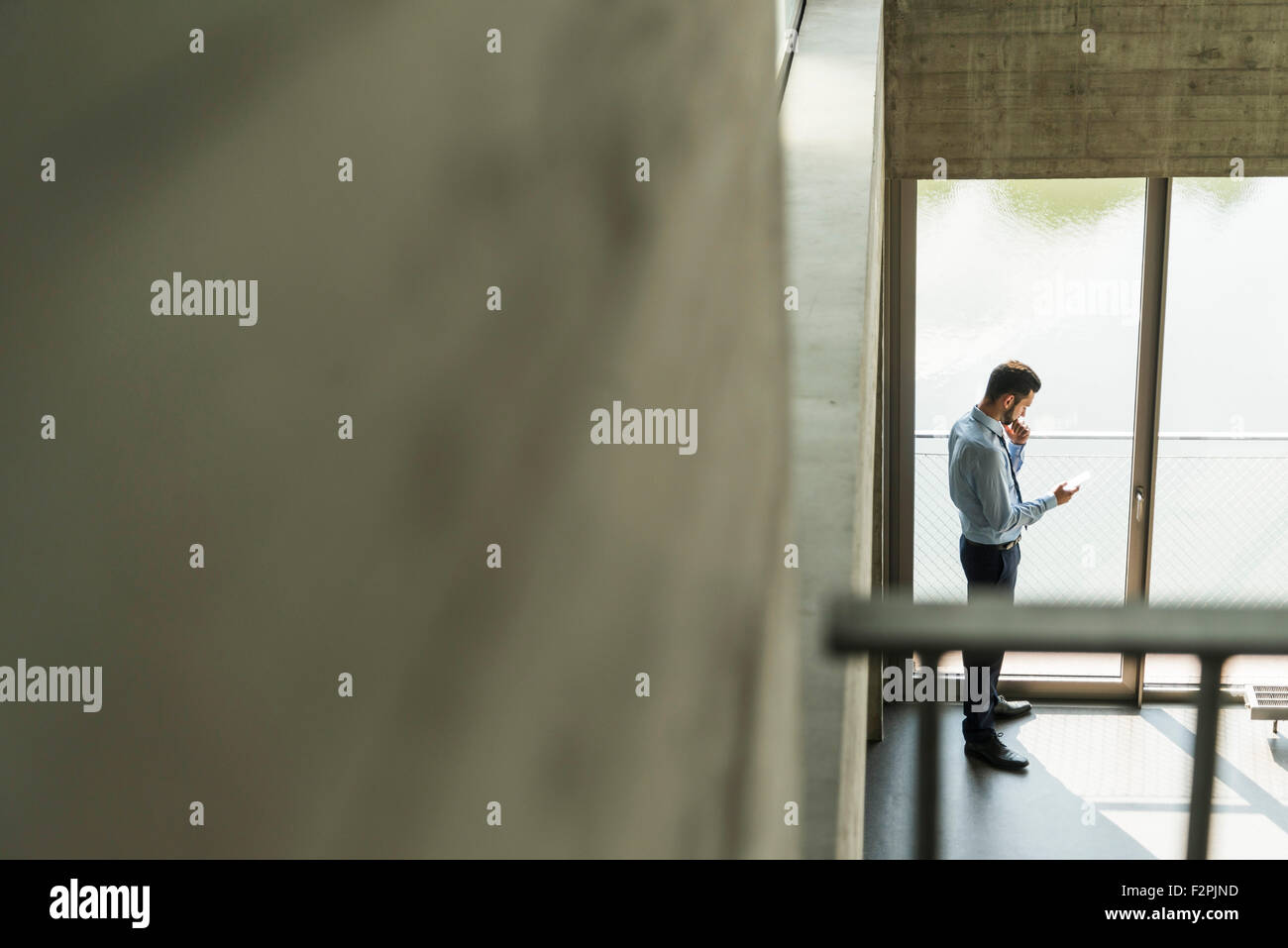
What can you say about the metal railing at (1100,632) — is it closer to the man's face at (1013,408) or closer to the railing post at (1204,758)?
the railing post at (1204,758)

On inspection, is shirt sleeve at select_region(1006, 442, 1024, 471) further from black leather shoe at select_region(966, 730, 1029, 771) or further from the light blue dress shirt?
black leather shoe at select_region(966, 730, 1029, 771)

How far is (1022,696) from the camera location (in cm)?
561

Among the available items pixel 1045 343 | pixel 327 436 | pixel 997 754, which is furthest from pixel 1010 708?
pixel 327 436

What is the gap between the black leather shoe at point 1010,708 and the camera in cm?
538

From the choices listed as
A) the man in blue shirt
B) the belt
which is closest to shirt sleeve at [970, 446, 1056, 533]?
the man in blue shirt

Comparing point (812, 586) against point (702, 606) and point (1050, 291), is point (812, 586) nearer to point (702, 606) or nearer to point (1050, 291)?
point (702, 606)

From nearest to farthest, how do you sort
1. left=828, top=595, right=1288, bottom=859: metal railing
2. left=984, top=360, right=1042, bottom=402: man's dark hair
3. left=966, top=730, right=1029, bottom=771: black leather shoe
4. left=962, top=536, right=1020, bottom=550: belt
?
left=828, top=595, right=1288, bottom=859: metal railing → left=984, top=360, right=1042, bottom=402: man's dark hair → left=962, top=536, right=1020, bottom=550: belt → left=966, top=730, right=1029, bottom=771: black leather shoe

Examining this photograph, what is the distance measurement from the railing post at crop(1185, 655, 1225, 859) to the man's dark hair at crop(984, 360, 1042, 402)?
314cm

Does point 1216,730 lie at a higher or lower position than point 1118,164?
lower

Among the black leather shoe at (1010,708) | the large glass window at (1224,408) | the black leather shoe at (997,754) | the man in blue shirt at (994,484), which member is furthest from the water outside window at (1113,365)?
the man in blue shirt at (994,484)

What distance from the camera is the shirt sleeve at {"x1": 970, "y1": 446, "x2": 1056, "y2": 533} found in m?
4.04

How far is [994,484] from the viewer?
4.07 m

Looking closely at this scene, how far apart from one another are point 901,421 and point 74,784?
5383mm
